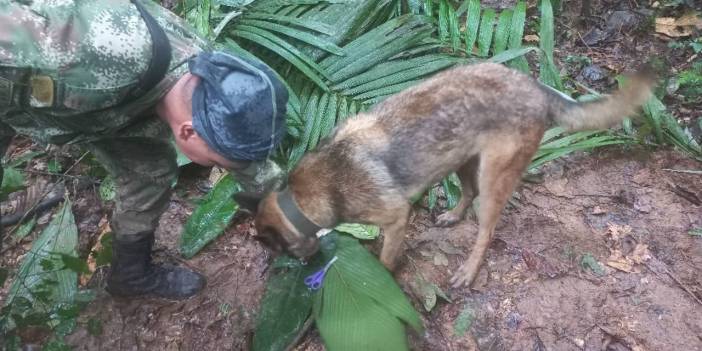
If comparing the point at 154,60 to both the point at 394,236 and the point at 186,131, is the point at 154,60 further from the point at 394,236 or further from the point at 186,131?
the point at 394,236

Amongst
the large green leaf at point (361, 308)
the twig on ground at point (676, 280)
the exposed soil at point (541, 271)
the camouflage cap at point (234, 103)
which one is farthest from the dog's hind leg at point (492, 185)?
the camouflage cap at point (234, 103)

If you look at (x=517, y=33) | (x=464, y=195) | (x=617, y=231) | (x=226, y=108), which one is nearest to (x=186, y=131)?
(x=226, y=108)

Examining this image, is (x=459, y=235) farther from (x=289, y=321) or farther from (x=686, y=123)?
(x=686, y=123)

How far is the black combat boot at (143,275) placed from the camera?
3152 mm

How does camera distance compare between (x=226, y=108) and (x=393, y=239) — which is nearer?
(x=226, y=108)

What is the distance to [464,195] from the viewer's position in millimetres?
3818

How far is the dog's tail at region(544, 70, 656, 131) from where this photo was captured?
2.96 m

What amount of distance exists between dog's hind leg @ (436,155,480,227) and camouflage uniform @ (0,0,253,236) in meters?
2.01

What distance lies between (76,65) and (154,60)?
11.6 inches

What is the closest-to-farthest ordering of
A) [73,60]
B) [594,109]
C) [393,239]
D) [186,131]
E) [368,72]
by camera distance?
[73,60], [186,131], [594,109], [393,239], [368,72]

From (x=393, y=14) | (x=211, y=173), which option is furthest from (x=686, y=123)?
(x=211, y=173)

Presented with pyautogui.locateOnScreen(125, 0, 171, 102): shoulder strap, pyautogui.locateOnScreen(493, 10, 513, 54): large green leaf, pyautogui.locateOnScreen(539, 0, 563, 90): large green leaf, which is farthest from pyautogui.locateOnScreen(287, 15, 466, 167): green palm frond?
pyautogui.locateOnScreen(125, 0, 171, 102): shoulder strap

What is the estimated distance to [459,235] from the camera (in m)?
3.80

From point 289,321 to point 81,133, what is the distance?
1552 millimetres
